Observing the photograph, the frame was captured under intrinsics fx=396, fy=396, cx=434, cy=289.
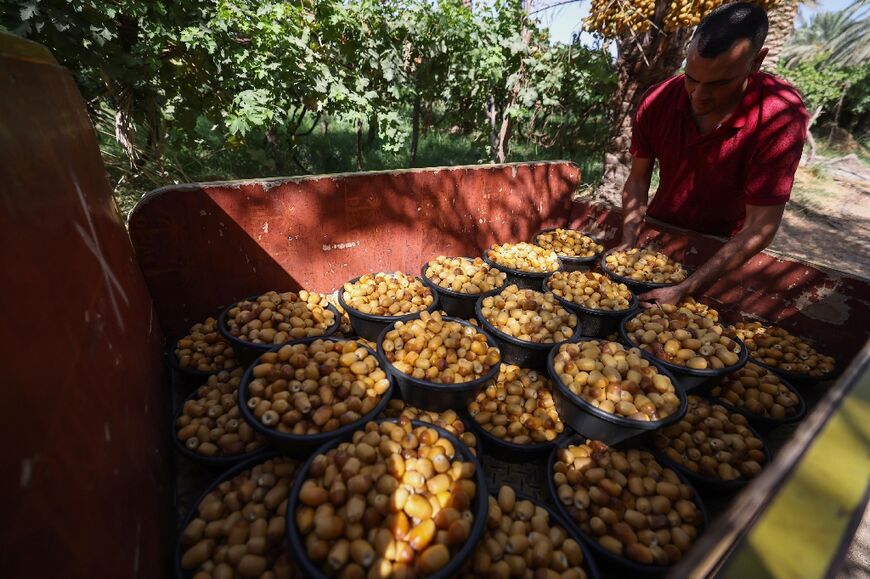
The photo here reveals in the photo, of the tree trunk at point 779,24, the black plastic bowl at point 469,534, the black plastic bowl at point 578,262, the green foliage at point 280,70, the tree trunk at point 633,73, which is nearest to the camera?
the black plastic bowl at point 469,534

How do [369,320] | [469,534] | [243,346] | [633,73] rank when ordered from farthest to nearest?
[633,73] → [369,320] → [243,346] → [469,534]

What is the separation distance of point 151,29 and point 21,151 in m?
3.45

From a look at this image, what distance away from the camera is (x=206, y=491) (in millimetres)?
1738

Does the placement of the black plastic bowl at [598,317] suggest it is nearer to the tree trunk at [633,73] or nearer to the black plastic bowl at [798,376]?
the black plastic bowl at [798,376]

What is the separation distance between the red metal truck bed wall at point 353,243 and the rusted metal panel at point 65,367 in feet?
2.25

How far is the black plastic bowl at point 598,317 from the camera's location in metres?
2.84

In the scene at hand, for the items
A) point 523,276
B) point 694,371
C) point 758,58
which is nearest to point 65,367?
point 694,371

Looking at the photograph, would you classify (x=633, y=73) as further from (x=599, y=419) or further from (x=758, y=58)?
(x=599, y=419)

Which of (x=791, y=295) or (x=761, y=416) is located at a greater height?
(x=791, y=295)

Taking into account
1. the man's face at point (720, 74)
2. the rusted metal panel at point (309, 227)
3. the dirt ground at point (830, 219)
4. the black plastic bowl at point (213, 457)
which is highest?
the man's face at point (720, 74)

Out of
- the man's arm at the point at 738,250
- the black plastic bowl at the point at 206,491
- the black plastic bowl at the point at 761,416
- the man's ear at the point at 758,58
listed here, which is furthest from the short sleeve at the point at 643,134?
the black plastic bowl at the point at 206,491

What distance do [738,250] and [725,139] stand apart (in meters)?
0.82

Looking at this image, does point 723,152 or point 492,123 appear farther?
point 492,123

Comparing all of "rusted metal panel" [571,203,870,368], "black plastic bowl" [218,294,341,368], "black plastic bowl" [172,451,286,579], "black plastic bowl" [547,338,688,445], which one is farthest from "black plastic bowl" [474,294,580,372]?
"rusted metal panel" [571,203,870,368]
